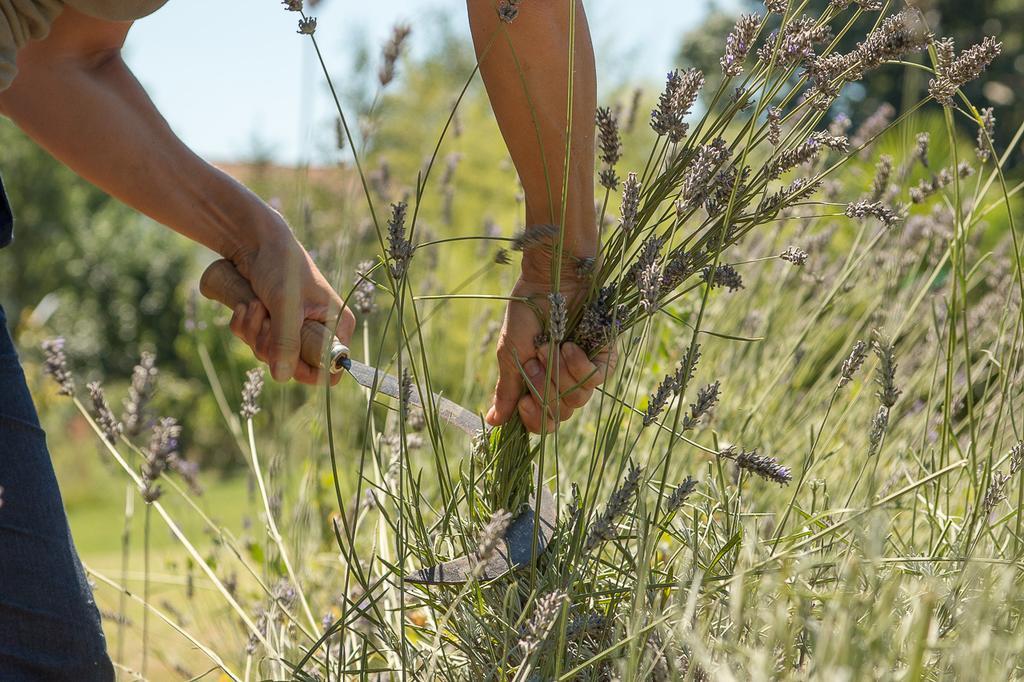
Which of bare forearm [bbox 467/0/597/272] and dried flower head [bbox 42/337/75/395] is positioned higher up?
bare forearm [bbox 467/0/597/272]

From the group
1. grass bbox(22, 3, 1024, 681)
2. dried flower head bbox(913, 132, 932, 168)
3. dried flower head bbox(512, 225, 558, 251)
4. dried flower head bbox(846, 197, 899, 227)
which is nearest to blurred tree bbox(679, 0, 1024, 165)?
grass bbox(22, 3, 1024, 681)

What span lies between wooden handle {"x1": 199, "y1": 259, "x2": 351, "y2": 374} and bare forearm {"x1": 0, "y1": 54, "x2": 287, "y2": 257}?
48 mm

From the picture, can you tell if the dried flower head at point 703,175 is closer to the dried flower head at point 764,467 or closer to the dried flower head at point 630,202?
the dried flower head at point 630,202

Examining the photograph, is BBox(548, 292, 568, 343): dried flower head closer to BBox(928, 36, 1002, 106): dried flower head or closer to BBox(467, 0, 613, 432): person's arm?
BBox(467, 0, 613, 432): person's arm

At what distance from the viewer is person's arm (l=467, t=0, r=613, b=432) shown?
1.20 meters

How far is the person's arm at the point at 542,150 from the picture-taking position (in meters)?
1.20

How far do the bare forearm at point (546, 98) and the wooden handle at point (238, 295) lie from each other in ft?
1.19

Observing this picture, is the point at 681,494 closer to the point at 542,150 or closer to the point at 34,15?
the point at 542,150

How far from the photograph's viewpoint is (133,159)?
1.50 meters

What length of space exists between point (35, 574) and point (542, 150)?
80cm

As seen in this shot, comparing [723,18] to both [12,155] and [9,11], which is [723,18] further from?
[9,11]

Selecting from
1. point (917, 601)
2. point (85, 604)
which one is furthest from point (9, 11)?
point (917, 601)

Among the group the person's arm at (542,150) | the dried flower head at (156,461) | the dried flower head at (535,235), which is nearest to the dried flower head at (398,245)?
the dried flower head at (535,235)

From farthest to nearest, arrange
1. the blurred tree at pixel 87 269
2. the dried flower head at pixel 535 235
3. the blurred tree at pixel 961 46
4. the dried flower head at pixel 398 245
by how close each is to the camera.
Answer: the blurred tree at pixel 961 46, the blurred tree at pixel 87 269, the dried flower head at pixel 535 235, the dried flower head at pixel 398 245
